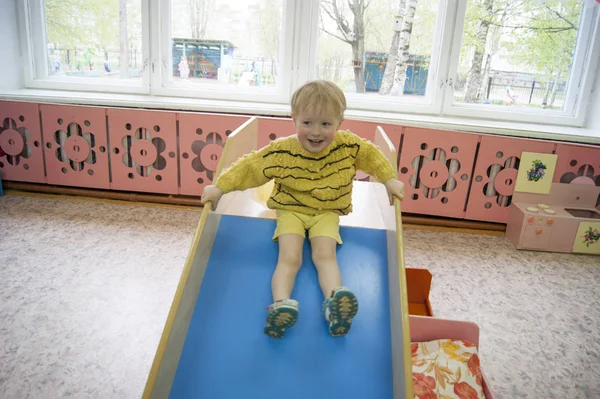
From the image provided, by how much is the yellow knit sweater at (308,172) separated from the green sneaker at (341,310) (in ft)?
1.27

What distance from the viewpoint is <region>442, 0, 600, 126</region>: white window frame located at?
9.64 ft

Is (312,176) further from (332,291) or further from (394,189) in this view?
(332,291)

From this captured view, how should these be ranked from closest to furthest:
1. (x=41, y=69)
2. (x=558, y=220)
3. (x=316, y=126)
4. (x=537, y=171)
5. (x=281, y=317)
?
(x=281, y=317)
(x=316, y=126)
(x=558, y=220)
(x=537, y=171)
(x=41, y=69)

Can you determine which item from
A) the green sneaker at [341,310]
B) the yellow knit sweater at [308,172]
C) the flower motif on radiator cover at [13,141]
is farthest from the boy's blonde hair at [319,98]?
the flower motif on radiator cover at [13,141]

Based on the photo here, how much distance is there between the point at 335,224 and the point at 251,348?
494mm

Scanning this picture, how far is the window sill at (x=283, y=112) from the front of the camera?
2.79 m

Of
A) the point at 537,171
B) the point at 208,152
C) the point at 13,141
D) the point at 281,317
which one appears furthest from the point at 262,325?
the point at 13,141

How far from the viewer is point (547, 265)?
2.48 m

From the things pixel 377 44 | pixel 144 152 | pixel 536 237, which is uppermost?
pixel 377 44

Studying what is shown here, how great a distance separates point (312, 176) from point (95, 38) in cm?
242

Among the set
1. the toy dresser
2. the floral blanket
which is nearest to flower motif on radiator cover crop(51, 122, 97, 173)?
the floral blanket

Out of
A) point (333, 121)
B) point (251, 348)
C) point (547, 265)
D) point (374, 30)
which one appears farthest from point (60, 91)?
point (547, 265)

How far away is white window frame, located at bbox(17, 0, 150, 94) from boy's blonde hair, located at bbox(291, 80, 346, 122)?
2092 mm

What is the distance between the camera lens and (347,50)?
10.00 feet
